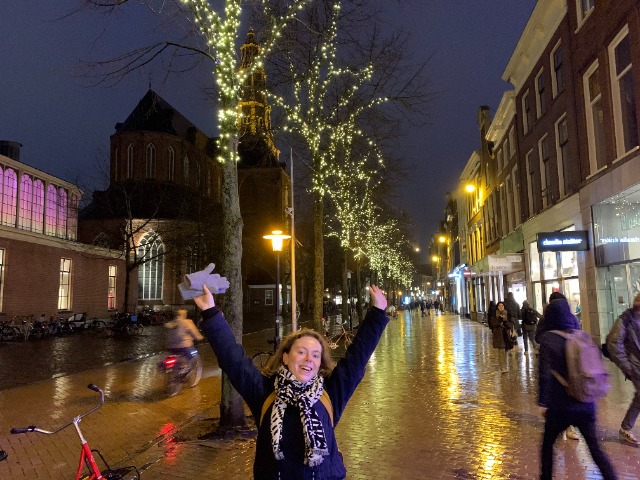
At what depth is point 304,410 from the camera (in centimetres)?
234

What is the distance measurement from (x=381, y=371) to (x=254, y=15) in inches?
333

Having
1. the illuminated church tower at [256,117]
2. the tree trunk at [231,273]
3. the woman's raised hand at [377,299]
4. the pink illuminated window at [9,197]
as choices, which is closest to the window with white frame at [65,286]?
the pink illuminated window at [9,197]

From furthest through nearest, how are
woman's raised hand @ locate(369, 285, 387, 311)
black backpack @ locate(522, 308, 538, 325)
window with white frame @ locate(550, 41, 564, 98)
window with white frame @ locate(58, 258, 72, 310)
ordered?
window with white frame @ locate(58, 258, 72, 310) < window with white frame @ locate(550, 41, 564, 98) < black backpack @ locate(522, 308, 538, 325) < woman's raised hand @ locate(369, 285, 387, 311)

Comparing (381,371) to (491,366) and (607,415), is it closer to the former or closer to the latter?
(491,366)

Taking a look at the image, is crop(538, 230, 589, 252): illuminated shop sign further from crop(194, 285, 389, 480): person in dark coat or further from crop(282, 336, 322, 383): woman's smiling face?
crop(282, 336, 322, 383): woman's smiling face

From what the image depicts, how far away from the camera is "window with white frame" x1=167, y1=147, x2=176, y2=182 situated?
55.2m

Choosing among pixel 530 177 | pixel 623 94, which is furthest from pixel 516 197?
pixel 623 94

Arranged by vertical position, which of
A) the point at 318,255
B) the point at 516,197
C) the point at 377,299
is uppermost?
the point at 516,197

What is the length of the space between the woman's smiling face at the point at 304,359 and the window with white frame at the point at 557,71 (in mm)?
17101

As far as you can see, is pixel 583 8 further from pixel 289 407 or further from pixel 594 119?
pixel 289 407

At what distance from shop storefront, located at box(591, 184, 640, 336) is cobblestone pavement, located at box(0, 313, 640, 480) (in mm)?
2495

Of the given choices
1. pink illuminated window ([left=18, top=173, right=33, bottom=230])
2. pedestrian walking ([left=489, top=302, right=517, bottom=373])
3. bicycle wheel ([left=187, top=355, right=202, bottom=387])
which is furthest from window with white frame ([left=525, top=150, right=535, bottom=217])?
pink illuminated window ([left=18, top=173, right=33, bottom=230])

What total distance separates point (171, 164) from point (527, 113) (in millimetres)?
41885

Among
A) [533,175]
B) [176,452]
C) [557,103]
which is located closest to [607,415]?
[176,452]
